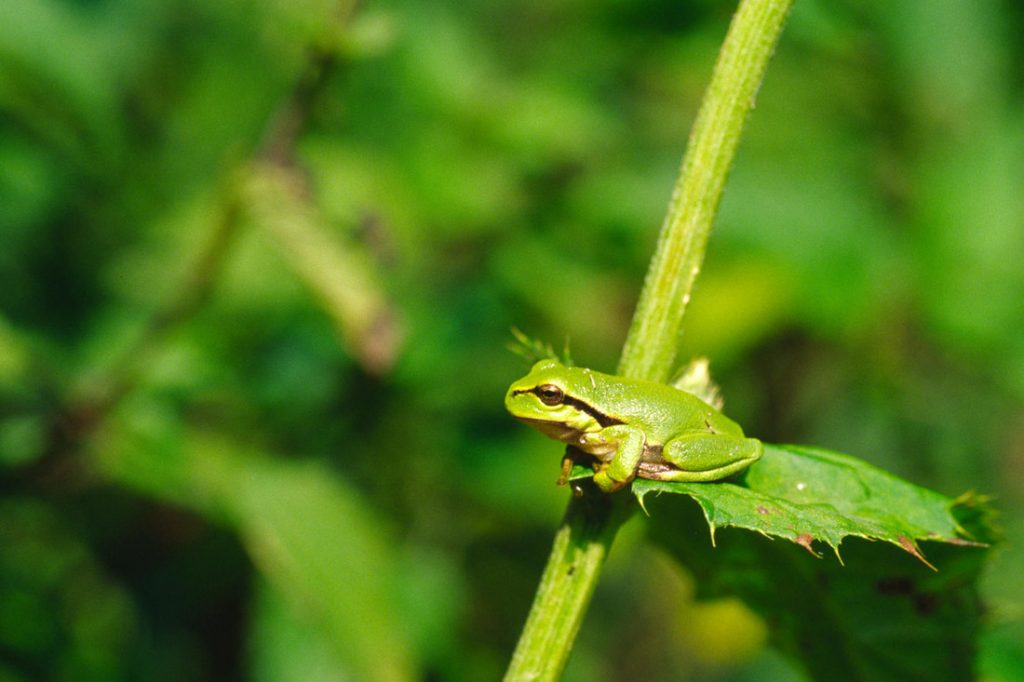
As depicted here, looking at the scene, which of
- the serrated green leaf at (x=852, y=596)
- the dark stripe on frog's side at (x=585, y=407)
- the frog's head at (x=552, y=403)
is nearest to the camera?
the serrated green leaf at (x=852, y=596)

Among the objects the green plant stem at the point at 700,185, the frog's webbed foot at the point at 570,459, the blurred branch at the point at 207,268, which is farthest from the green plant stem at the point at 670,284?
the blurred branch at the point at 207,268

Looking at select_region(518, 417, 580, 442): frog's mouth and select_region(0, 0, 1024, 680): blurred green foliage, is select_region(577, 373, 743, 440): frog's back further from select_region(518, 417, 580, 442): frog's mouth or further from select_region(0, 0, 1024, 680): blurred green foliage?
select_region(0, 0, 1024, 680): blurred green foliage

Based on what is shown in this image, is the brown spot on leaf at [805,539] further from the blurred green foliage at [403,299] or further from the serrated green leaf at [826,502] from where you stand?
the blurred green foliage at [403,299]

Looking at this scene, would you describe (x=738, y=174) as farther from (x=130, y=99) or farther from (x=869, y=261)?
(x=130, y=99)

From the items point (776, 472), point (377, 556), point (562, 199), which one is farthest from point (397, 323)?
point (562, 199)

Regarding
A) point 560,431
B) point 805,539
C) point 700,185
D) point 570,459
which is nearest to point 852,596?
point 805,539

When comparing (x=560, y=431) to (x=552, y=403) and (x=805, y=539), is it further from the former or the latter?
(x=805, y=539)
